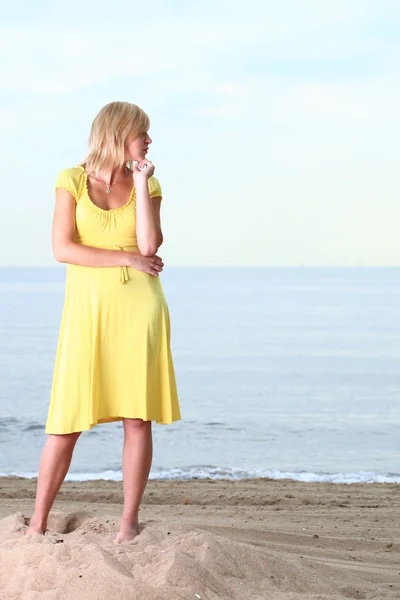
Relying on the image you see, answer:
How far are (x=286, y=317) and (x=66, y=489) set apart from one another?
79.5 feet

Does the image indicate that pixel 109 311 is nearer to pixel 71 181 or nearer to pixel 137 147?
pixel 71 181

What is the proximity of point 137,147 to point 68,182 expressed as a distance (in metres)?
0.36

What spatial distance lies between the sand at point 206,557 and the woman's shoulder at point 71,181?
158 centimetres

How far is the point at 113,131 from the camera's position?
13.0 feet

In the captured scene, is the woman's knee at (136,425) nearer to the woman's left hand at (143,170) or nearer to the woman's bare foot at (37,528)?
the woman's bare foot at (37,528)

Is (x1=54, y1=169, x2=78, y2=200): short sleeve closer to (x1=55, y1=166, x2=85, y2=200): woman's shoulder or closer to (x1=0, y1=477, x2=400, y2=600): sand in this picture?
(x1=55, y1=166, x2=85, y2=200): woman's shoulder

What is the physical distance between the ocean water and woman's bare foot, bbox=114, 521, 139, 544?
4596 millimetres

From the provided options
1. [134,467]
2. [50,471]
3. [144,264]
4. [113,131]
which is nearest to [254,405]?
[134,467]

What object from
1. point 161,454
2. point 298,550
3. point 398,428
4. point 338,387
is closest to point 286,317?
point 338,387

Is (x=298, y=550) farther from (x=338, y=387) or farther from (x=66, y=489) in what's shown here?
(x=338, y=387)

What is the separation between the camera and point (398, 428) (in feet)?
38.1

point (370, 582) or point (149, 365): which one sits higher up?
point (149, 365)

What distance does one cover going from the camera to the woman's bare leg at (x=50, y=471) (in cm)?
401

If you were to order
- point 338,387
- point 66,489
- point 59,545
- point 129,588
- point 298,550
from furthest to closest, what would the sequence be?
point 338,387 < point 66,489 < point 298,550 < point 59,545 < point 129,588
